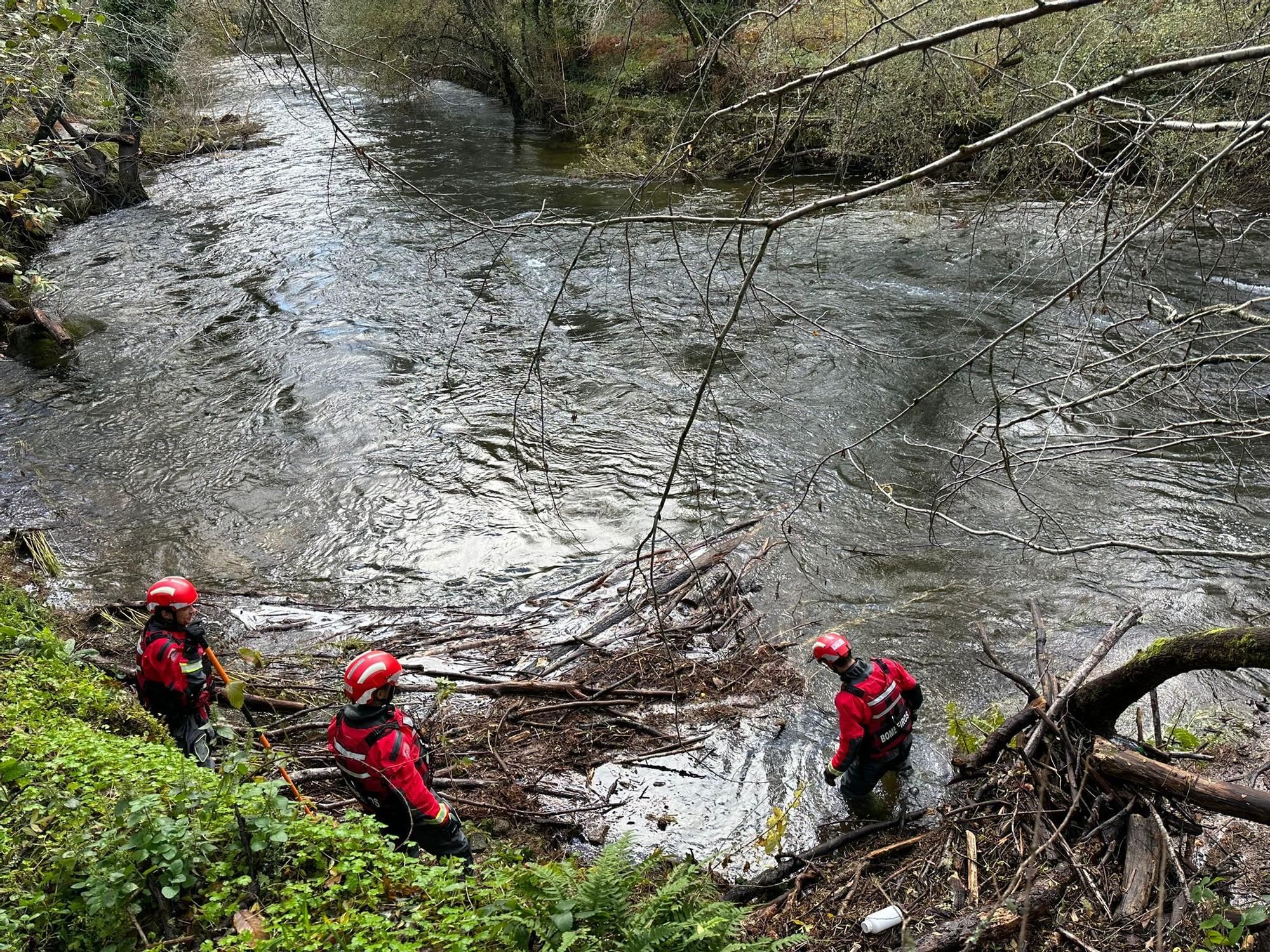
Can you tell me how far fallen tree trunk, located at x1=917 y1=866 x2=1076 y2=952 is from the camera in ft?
12.4

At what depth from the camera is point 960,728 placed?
5.54 meters

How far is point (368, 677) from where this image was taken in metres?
4.61

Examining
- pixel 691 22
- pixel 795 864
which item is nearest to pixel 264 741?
pixel 795 864

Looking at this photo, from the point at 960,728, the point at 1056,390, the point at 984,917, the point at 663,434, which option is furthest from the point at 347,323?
the point at 984,917

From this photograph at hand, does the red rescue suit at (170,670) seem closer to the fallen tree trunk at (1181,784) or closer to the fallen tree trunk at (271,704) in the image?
the fallen tree trunk at (271,704)

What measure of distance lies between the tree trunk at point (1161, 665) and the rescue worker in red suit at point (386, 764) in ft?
11.3

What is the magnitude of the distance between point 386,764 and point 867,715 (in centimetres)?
287

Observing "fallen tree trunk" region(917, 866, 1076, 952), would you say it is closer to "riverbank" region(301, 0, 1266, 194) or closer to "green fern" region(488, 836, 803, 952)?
"green fern" region(488, 836, 803, 952)

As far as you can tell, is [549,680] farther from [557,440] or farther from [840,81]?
[557,440]

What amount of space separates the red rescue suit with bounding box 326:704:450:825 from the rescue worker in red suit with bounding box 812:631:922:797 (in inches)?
97.5

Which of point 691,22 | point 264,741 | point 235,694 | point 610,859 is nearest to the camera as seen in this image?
point 610,859

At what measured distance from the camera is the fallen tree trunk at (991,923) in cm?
377

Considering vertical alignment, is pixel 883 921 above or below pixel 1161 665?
below

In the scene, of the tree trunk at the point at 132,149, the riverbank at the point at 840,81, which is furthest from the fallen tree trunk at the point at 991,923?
the tree trunk at the point at 132,149
